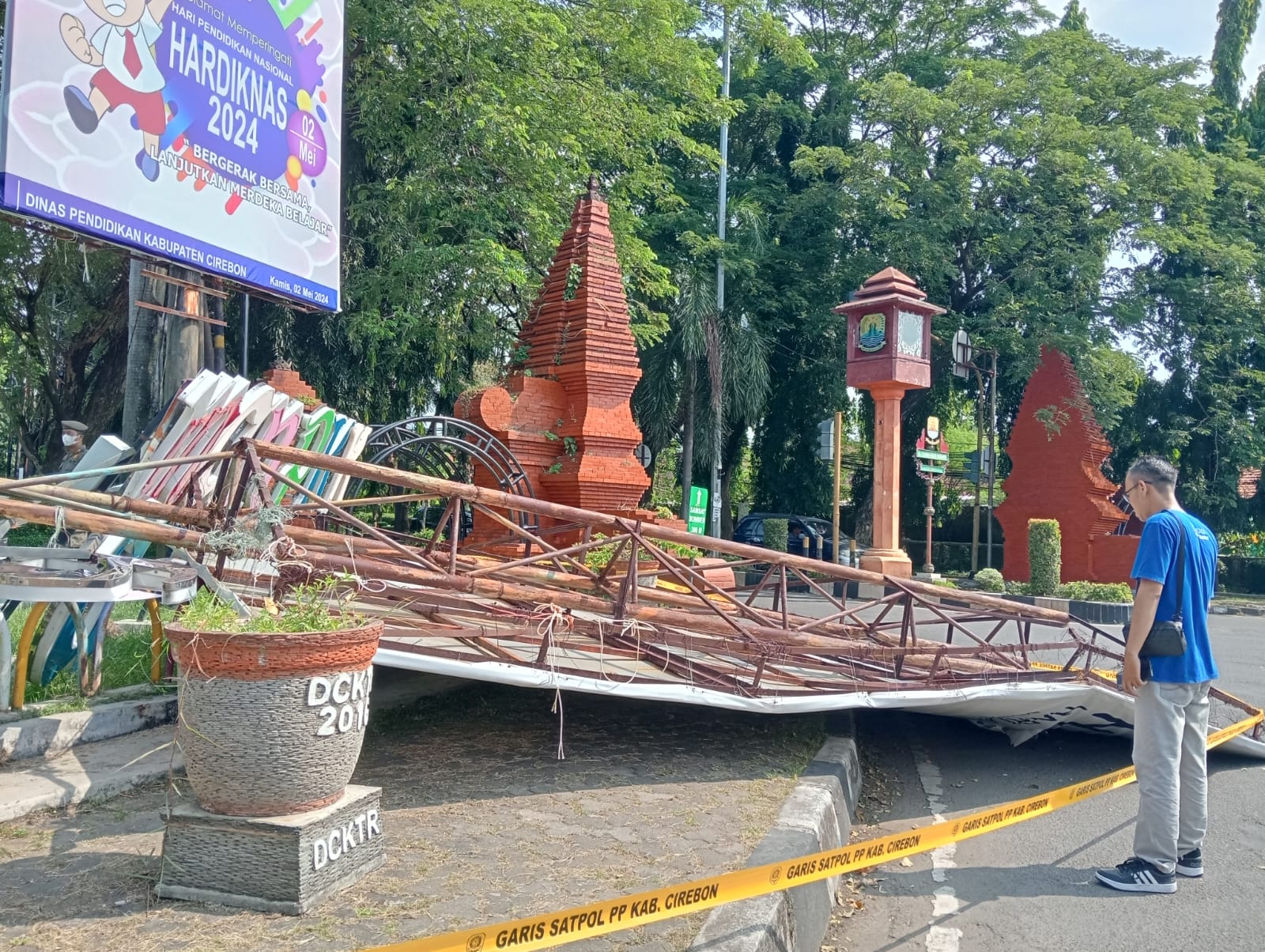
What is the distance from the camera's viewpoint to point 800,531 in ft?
76.0

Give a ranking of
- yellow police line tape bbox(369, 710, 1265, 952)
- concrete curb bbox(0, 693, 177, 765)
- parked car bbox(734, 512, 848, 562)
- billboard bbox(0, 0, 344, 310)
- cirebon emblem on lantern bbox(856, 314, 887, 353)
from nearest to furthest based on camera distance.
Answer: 1. yellow police line tape bbox(369, 710, 1265, 952)
2. concrete curb bbox(0, 693, 177, 765)
3. billboard bbox(0, 0, 344, 310)
4. cirebon emblem on lantern bbox(856, 314, 887, 353)
5. parked car bbox(734, 512, 848, 562)

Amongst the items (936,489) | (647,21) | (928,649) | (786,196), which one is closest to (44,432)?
(647,21)

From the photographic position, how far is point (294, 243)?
9.68 m

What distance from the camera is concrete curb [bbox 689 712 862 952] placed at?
10.6ft

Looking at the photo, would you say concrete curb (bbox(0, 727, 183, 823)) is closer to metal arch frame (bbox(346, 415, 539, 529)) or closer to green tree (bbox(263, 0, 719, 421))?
metal arch frame (bbox(346, 415, 539, 529))

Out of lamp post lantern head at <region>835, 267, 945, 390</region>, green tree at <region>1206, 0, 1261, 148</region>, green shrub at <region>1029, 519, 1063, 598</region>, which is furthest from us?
green tree at <region>1206, 0, 1261, 148</region>

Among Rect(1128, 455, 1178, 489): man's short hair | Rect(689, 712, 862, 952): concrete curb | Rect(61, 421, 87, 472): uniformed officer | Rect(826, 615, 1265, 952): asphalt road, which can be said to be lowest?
Rect(826, 615, 1265, 952): asphalt road

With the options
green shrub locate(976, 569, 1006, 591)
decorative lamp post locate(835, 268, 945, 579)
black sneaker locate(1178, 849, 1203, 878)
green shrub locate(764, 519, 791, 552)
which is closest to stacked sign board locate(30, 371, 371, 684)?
black sneaker locate(1178, 849, 1203, 878)

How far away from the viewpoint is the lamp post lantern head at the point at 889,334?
1539 cm

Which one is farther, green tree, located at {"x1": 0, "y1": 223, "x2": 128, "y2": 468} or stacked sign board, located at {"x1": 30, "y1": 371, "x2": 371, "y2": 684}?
green tree, located at {"x1": 0, "y1": 223, "x2": 128, "y2": 468}

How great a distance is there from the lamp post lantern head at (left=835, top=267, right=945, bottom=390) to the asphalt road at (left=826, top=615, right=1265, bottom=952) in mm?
9037

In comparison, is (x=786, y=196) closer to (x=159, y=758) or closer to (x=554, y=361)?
(x=554, y=361)

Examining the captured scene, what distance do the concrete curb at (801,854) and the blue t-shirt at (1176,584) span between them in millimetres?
1698

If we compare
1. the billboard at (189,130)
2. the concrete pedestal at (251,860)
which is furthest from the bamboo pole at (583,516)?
the billboard at (189,130)
